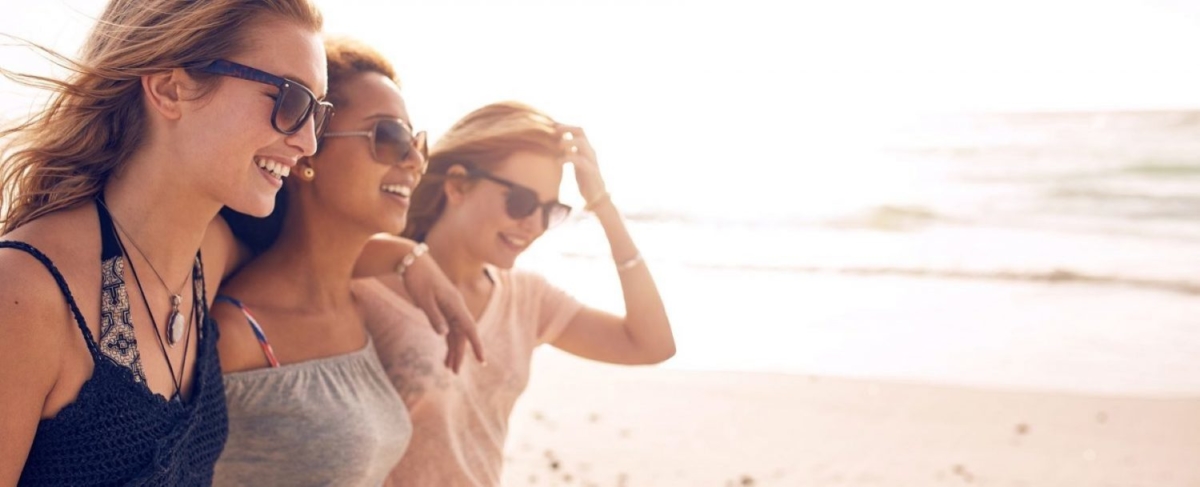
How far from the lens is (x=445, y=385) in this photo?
2.92m

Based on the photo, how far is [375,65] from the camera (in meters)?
2.71

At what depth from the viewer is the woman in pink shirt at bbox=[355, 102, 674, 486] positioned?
2916 mm

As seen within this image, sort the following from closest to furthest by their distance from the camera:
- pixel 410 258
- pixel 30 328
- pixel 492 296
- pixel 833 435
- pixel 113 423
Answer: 1. pixel 30 328
2. pixel 113 423
3. pixel 410 258
4. pixel 492 296
5. pixel 833 435

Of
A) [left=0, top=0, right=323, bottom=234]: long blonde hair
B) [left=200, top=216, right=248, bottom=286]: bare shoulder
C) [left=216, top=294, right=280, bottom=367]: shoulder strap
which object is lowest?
[left=216, top=294, right=280, bottom=367]: shoulder strap

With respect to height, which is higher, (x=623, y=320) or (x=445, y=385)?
(x=623, y=320)

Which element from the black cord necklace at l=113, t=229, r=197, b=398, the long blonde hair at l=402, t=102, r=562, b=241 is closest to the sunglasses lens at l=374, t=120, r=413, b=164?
the black cord necklace at l=113, t=229, r=197, b=398

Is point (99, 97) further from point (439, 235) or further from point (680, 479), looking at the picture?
point (680, 479)

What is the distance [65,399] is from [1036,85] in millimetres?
38797

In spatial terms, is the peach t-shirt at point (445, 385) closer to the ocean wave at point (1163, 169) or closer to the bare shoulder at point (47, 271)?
the bare shoulder at point (47, 271)

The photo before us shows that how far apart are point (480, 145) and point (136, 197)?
158 centimetres

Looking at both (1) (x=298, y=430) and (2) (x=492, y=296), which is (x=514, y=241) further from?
(1) (x=298, y=430)

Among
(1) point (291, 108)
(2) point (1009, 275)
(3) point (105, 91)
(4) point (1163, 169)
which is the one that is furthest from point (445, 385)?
(4) point (1163, 169)

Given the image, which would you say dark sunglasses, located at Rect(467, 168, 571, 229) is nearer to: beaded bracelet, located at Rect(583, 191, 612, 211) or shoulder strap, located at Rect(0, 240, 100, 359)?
beaded bracelet, located at Rect(583, 191, 612, 211)

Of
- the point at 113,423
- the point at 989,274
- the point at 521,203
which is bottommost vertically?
the point at 113,423
